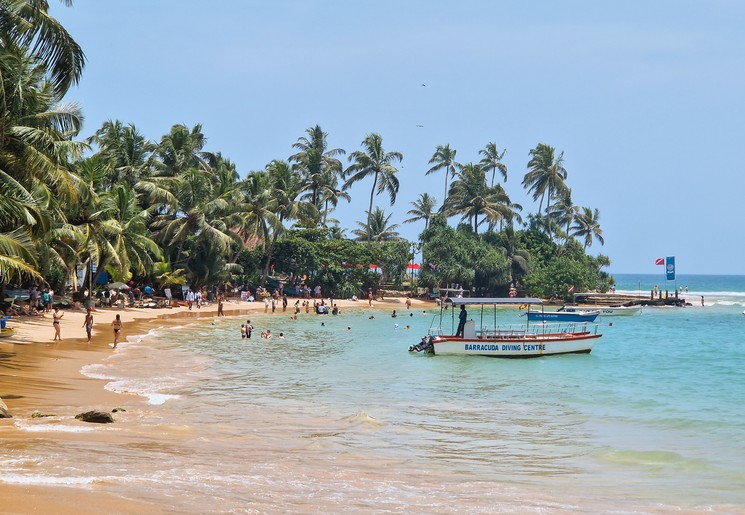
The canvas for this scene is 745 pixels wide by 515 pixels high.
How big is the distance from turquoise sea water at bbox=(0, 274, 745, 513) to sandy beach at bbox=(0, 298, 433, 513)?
67 centimetres

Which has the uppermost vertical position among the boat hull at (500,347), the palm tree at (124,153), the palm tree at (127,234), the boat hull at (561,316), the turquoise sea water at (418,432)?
the palm tree at (124,153)

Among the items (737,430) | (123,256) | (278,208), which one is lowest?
(737,430)

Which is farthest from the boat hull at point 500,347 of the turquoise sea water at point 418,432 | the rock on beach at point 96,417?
the rock on beach at point 96,417

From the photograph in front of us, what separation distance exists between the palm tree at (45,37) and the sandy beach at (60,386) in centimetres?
698

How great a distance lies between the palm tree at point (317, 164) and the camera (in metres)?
77.2

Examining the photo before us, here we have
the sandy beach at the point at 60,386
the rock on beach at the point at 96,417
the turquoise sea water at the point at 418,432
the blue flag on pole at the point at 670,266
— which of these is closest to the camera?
the sandy beach at the point at 60,386

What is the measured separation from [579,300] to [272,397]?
63805 mm

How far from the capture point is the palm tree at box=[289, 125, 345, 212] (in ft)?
253

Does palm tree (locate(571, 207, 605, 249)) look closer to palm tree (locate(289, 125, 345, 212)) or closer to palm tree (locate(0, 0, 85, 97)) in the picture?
palm tree (locate(289, 125, 345, 212))

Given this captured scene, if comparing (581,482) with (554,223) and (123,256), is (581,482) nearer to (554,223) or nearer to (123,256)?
(123,256)

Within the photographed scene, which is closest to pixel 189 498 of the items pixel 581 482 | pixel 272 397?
pixel 581 482

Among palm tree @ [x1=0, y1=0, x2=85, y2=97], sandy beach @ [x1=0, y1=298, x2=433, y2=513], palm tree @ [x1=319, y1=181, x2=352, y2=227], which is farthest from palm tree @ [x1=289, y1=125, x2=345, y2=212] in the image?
palm tree @ [x1=0, y1=0, x2=85, y2=97]

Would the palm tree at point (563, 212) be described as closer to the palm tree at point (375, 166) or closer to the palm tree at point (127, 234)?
the palm tree at point (375, 166)

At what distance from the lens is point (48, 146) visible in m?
22.5
